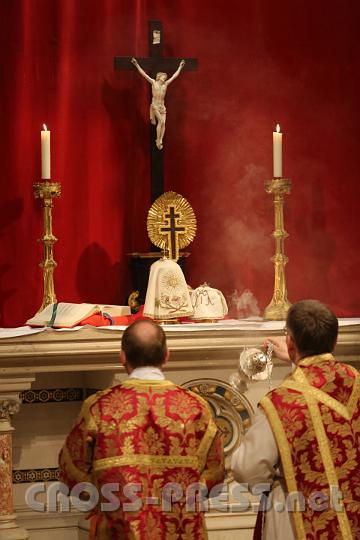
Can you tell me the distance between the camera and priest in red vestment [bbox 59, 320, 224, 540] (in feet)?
12.1

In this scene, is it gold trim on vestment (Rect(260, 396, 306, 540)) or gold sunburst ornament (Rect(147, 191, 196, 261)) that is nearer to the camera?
gold trim on vestment (Rect(260, 396, 306, 540))

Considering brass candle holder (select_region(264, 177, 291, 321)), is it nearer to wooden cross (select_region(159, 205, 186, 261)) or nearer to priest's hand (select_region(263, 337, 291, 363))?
wooden cross (select_region(159, 205, 186, 261))

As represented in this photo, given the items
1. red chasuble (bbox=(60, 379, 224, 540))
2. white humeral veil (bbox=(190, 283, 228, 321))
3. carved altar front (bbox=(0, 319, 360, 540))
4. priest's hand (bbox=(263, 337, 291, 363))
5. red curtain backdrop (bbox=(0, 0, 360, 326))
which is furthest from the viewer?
red curtain backdrop (bbox=(0, 0, 360, 326))

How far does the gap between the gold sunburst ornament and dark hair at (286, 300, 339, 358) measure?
6.63 feet

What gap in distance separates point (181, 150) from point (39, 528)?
7.26ft

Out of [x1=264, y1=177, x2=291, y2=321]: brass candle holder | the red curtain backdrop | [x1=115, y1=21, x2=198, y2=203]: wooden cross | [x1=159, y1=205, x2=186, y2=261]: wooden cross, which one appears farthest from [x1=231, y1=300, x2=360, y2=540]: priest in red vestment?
the red curtain backdrop

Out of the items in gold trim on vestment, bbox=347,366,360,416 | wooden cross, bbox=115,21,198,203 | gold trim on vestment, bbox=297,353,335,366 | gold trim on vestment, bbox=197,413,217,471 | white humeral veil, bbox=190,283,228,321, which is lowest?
gold trim on vestment, bbox=197,413,217,471

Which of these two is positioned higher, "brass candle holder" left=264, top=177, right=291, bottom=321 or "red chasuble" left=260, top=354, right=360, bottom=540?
"brass candle holder" left=264, top=177, right=291, bottom=321

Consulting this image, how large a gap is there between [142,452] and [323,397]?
24.4 inches

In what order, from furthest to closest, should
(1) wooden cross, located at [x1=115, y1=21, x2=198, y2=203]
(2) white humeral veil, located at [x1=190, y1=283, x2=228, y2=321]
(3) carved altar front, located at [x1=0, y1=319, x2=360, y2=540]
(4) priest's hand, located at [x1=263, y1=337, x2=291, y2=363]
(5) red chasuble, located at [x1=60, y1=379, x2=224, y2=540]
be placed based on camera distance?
(1) wooden cross, located at [x1=115, y1=21, x2=198, y2=203] → (2) white humeral veil, located at [x1=190, y1=283, x2=228, y2=321] → (3) carved altar front, located at [x1=0, y1=319, x2=360, y2=540] → (4) priest's hand, located at [x1=263, y1=337, x2=291, y2=363] → (5) red chasuble, located at [x1=60, y1=379, x2=224, y2=540]

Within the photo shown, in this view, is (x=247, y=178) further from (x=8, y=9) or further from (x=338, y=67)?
(x=8, y=9)

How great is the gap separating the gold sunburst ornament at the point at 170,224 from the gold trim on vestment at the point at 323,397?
2.07 metres

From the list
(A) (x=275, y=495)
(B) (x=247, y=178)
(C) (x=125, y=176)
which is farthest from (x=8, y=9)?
(A) (x=275, y=495)

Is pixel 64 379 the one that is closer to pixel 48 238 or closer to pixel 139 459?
pixel 48 238
